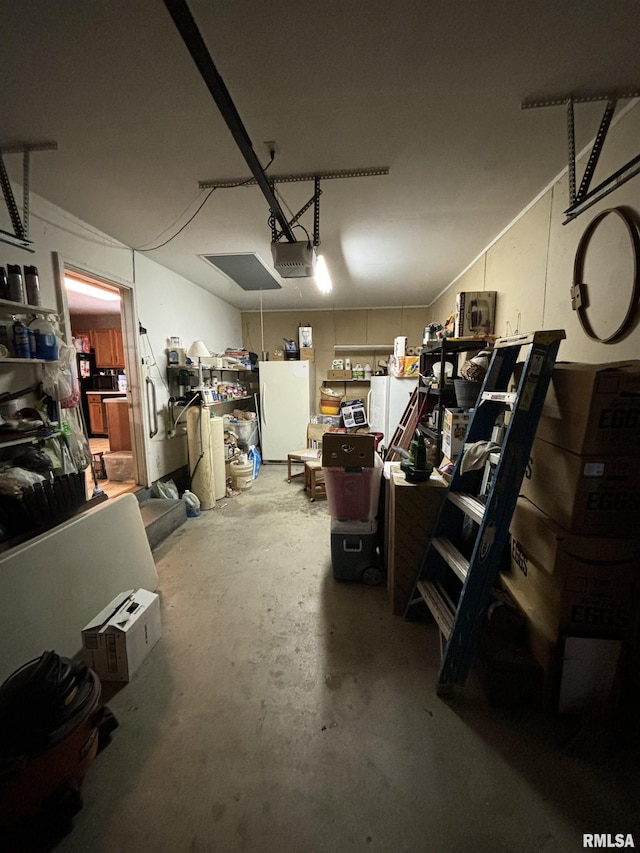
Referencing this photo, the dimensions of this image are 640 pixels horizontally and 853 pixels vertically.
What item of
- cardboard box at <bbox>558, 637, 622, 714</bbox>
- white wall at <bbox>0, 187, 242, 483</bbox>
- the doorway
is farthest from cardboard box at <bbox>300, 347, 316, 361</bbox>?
cardboard box at <bbox>558, 637, 622, 714</bbox>

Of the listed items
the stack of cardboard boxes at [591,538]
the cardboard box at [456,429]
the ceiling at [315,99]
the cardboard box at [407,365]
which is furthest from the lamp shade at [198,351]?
the stack of cardboard boxes at [591,538]

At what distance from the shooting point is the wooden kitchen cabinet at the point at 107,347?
5.89 metres

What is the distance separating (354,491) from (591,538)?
1.25 meters

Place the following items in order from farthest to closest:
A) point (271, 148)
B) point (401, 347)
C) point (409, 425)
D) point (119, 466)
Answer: point (401, 347)
point (119, 466)
point (409, 425)
point (271, 148)

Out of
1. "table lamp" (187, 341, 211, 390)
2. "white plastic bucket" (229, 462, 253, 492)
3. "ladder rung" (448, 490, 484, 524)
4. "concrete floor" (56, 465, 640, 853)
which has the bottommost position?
"concrete floor" (56, 465, 640, 853)

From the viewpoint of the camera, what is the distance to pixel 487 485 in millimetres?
1635

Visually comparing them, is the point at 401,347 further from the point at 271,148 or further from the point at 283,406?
the point at 271,148

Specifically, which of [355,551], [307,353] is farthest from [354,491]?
[307,353]

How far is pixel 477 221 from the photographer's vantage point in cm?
255

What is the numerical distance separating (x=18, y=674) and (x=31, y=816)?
1.29 feet

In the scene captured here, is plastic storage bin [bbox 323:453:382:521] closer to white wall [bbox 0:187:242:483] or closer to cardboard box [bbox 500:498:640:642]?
cardboard box [bbox 500:498:640:642]

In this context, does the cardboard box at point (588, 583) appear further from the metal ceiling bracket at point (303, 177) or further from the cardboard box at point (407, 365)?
the cardboard box at point (407, 365)

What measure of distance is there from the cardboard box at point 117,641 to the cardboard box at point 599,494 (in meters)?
2.03

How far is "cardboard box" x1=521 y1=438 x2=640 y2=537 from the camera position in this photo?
1221 mm
